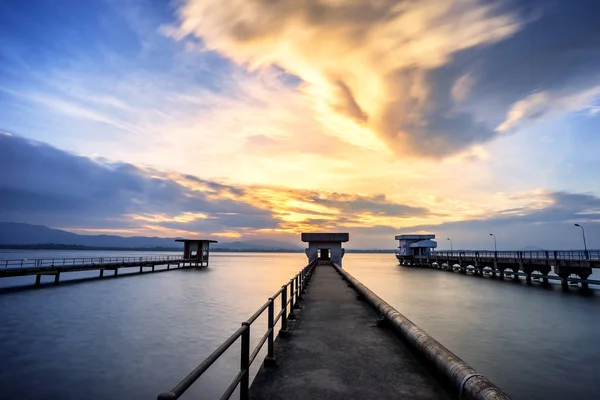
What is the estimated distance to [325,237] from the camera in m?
46.5

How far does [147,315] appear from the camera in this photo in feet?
A: 79.3

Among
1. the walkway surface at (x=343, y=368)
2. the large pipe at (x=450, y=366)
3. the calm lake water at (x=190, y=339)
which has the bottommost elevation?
the calm lake water at (x=190, y=339)

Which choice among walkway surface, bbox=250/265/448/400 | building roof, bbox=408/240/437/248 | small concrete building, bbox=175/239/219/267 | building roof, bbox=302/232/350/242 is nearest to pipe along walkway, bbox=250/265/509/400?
walkway surface, bbox=250/265/448/400

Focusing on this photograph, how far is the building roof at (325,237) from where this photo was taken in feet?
152

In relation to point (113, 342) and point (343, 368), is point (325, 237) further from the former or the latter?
point (343, 368)

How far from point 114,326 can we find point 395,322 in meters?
20.1

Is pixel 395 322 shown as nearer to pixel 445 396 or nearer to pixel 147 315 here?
A: pixel 445 396

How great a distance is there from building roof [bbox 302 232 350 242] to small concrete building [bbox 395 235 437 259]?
143ft

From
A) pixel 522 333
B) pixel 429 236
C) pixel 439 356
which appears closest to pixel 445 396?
pixel 439 356

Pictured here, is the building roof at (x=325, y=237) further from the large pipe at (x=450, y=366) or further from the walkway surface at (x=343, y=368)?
the large pipe at (x=450, y=366)

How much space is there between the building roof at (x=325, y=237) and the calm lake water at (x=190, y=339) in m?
13.3

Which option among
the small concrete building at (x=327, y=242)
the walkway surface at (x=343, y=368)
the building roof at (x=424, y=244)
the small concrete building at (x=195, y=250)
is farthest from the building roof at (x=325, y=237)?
the building roof at (x=424, y=244)

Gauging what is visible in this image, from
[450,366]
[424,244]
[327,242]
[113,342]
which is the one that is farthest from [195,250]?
[450,366]

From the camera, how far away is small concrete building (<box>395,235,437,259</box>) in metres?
82.4
